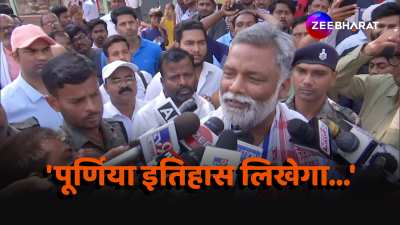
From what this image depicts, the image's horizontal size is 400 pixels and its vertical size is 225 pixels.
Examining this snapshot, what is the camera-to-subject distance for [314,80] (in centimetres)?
218

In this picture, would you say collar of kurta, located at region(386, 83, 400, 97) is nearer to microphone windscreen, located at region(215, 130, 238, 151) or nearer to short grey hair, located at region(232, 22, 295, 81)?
short grey hair, located at region(232, 22, 295, 81)

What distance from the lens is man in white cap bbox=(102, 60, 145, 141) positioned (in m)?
2.55

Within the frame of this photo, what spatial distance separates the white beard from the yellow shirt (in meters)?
0.52

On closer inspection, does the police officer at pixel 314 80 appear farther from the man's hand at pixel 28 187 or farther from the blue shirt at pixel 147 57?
the blue shirt at pixel 147 57

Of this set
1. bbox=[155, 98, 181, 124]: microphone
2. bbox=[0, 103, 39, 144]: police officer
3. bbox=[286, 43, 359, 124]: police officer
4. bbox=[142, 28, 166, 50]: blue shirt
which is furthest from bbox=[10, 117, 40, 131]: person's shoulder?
bbox=[142, 28, 166, 50]: blue shirt

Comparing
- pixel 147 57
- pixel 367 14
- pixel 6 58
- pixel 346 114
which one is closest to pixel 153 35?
pixel 147 57

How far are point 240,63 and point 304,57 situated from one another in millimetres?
623

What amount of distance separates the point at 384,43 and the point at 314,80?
364 millimetres

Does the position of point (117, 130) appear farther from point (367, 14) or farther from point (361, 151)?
point (367, 14)

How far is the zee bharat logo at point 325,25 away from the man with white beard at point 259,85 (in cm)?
102

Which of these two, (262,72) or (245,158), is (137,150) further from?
(262,72)

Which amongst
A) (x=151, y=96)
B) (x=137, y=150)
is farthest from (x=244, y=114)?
(x=151, y=96)

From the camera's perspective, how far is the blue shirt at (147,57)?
3.88 metres

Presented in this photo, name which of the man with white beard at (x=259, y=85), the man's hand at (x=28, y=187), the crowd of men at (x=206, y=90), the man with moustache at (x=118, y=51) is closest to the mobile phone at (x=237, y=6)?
the crowd of men at (x=206, y=90)
